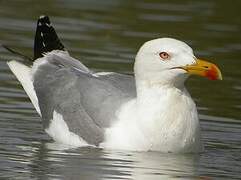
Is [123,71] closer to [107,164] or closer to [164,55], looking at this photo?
[164,55]

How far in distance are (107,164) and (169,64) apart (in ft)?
3.78

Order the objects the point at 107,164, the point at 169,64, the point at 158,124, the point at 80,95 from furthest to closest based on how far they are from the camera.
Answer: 1. the point at 80,95
2. the point at 158,124
3. the point at 169,64
4. the point at 107,164

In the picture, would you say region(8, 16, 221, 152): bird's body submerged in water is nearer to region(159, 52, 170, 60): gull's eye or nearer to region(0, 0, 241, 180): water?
region(159, 52, 170, 60): gull's eye

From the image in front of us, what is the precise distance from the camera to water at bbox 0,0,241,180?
11234mm

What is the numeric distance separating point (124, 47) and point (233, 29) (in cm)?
267

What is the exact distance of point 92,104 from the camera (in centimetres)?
1211

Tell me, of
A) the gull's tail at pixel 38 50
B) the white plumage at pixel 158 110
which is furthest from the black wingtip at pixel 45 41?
the white plumage at pixel 158 110

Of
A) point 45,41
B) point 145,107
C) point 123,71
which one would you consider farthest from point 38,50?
point 145,107

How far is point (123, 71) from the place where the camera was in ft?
51.2

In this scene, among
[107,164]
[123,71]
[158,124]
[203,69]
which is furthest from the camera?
[123,71]

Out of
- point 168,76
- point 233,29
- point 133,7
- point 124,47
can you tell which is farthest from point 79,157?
point 133,7

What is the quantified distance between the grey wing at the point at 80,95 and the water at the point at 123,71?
0.27 metres

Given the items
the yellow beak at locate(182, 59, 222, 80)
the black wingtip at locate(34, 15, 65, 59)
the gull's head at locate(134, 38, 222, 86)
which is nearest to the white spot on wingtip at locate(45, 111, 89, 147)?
the gull's head at locate(134, 38, 222, 86)

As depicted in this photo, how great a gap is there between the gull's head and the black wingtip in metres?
2.01
